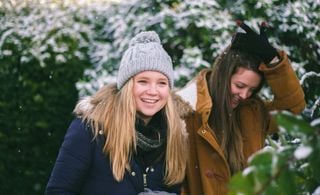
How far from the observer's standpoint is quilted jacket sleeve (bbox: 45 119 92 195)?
8.49ft

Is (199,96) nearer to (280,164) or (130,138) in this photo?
(130,138)

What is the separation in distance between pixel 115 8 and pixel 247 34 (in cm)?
285

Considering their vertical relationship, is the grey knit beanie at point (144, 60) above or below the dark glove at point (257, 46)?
above

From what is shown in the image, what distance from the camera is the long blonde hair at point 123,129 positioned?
8.81ft

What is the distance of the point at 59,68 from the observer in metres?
5.41

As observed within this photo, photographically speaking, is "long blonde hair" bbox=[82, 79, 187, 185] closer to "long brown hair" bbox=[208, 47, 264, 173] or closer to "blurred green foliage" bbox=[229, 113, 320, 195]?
"long brown hair" bbox=[208, 47, 264, 173]

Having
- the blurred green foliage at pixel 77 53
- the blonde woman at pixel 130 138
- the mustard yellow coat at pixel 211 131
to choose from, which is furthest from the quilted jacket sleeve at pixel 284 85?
the blurred green foliage at pixel 77 53

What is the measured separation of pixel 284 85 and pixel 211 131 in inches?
18.3

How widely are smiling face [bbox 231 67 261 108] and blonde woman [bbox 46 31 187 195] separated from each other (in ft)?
1.11

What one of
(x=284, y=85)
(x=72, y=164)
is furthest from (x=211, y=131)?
(x=72, y=164)

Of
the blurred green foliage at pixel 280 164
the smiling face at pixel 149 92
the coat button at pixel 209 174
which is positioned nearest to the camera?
the blurred green foliage at pixel 280 164

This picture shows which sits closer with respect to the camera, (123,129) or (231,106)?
(123,129)

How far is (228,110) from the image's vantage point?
3076 mm

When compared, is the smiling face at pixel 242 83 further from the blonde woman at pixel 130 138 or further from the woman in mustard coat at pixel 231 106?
the blonde woman at pixel 130 138
